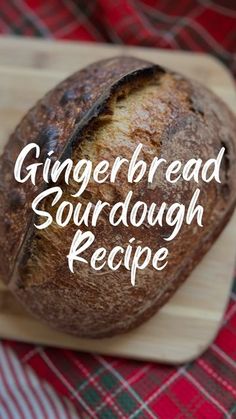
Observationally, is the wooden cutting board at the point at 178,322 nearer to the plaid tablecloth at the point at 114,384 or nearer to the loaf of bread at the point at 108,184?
the plaid tablecloth at the point at 114,384

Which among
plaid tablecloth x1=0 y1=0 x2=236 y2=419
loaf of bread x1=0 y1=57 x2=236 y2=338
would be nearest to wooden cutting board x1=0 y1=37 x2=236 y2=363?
plaid tablecloth x1=0 y1=0 x2=236 y2=419

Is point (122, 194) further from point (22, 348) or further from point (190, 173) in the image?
point (22, 348)

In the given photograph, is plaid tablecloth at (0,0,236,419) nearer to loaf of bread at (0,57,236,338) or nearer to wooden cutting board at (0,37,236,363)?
wooden cutting board at (0,37,236,363)

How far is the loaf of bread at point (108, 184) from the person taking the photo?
4.23 ft

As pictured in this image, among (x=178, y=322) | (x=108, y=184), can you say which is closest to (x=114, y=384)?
(x=178, y=322)

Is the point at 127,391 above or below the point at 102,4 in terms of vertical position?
below

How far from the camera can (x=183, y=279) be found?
1.55m

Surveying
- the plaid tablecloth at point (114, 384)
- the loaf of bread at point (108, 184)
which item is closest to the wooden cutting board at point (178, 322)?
the plaid tablecloth at point (114, 384)

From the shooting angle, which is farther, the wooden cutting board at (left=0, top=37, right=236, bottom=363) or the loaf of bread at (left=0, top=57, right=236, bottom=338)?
the wooden cutting board at (left=0, top=37, right=236, bottom=363)

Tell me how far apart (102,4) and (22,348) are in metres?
1.14

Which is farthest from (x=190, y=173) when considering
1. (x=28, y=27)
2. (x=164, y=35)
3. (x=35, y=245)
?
(x=28, y=27)

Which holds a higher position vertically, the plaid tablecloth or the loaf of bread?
the loaf of bread

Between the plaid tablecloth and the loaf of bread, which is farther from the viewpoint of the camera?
the plaid tablecloth

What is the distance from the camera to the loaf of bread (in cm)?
129
